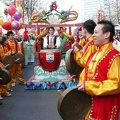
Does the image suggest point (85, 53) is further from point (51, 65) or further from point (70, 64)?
point (51, 65)

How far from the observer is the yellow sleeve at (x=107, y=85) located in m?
2.21

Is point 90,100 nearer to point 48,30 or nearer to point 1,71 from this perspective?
point 1,71

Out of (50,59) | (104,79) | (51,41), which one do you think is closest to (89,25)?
(104,79)

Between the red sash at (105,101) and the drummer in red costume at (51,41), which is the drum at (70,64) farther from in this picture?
the drummer in red costume at (51,41)

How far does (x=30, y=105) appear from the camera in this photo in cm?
566

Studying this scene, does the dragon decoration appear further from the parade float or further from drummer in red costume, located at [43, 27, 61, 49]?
drummer in red costume, located at [43, 27, 61, 49]

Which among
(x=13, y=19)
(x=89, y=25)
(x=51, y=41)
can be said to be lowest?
(x=51, y=41)

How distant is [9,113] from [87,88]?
323 cm

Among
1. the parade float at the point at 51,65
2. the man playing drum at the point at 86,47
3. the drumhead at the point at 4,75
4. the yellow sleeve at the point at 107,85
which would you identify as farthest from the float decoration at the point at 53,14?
the yellow sleeve at the point at 107,85

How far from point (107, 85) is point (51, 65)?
4968 mm

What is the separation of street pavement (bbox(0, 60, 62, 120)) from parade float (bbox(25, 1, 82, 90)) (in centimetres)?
25

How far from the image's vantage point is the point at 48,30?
7621 mm

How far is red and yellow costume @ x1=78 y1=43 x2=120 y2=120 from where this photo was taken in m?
2.22

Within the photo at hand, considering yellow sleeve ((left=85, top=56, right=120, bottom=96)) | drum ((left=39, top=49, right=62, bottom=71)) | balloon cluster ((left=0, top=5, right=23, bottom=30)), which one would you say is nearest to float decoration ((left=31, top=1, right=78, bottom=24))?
drum ((left=39, top=49, right=62, bottom=71))
